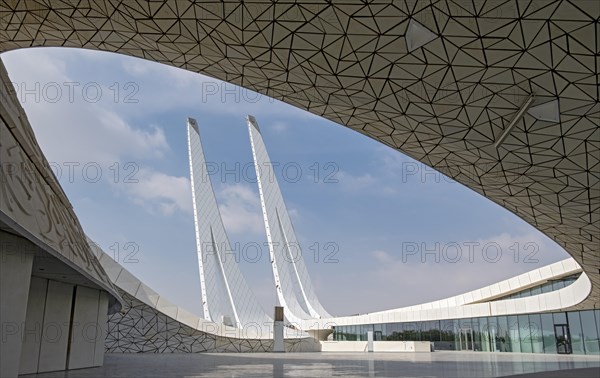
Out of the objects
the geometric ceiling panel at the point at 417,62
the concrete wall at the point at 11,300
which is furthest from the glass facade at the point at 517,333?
the concrete wall at the point at 11,300

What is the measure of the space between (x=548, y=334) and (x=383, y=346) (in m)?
15.2

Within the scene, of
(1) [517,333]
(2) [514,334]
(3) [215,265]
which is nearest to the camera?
(1) [517,333]

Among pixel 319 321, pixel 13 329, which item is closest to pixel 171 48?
pixel 13 329

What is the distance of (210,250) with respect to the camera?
5347cm

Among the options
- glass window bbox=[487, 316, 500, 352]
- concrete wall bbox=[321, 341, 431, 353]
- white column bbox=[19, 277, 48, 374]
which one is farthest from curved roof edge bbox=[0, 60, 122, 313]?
glass window bbox=[487, 316, 500, 352]

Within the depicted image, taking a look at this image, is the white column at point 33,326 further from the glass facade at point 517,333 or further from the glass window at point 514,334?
the glass window at point 514,334

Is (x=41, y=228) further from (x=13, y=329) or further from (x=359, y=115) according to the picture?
(x=359, y=115)

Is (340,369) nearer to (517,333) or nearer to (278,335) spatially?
(278,335)

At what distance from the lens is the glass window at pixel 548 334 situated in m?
40.2

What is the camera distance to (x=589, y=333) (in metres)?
38.3

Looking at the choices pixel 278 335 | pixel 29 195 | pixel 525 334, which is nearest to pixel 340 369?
pixel 29 195

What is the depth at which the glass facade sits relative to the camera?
3869 cm

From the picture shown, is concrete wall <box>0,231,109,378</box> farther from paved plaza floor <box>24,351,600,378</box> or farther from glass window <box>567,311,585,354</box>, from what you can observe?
glass window <box>567,311,585,354</box>

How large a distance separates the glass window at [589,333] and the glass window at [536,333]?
331cm
